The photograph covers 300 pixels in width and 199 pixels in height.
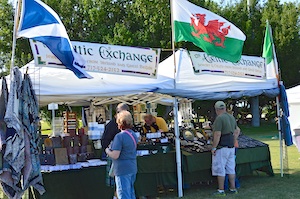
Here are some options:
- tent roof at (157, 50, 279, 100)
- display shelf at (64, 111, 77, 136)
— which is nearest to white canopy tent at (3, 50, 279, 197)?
tent roof at (157, 50, 279, 100)

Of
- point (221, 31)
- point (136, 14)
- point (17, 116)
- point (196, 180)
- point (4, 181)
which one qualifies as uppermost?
point (136, 14)

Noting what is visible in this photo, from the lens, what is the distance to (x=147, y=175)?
6848 mm

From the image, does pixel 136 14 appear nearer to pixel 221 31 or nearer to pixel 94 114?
pixel 94 114

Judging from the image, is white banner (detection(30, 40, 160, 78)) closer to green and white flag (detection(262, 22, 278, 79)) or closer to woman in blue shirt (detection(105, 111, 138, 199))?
woman in blue shirt (detection(105, 111, 138, 199))

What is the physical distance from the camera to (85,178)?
6398 mm

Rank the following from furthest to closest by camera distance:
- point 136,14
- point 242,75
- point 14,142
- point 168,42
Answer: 1. point 136,14
2. point 168,42
3. point 242,75
4. point 14,142

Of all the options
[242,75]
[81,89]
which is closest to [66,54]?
[81,89]

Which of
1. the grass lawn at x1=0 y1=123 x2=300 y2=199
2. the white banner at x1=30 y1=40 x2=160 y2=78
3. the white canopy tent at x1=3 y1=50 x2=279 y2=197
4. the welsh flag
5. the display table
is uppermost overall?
the welsh flag

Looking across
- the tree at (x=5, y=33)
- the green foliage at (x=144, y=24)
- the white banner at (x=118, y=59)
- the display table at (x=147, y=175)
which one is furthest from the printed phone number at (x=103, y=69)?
the tree at (x=5, y=33)

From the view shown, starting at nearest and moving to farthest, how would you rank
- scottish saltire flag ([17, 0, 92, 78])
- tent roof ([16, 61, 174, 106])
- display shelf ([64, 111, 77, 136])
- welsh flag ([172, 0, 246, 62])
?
scottish saltire flag ([17, 0, 92, 78]) < tent roof ([16, 61, 174, 106]) < welsh flag ([172, 0, 246, 62]) < display shelf ([64, 111, 77, 136])

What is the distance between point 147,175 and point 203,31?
2.50 m

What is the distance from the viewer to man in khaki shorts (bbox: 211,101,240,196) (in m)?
6.77

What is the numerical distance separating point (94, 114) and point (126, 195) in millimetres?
4760

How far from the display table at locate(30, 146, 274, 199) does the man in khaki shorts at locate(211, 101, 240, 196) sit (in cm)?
41
